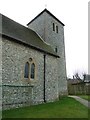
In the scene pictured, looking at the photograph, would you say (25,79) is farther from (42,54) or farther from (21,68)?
(42,54)

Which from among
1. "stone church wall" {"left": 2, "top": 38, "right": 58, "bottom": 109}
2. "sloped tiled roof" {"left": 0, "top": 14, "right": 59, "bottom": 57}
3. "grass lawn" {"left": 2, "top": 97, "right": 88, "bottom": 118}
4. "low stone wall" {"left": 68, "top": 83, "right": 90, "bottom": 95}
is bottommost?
"low stone wall" {"left": 68, "top": 83, "right": 90, "bottom": 95}

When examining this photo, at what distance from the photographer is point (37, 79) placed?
1664 centimetres

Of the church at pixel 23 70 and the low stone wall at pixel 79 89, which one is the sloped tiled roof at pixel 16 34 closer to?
the church at pixel 23 70

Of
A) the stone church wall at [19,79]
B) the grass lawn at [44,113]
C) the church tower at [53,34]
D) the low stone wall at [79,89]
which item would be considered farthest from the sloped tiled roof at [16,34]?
the low stone wall at [79,89]

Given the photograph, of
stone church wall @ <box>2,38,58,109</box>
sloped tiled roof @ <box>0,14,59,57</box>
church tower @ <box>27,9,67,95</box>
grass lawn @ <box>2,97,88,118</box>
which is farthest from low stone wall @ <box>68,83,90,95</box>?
grass lawn @ <box>2,97,88,118</box>

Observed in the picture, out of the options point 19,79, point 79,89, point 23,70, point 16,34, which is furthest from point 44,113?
point 79,89

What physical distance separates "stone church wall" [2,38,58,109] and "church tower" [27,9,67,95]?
19.7ft

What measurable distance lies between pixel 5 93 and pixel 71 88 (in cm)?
2652

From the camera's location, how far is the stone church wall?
1320cm

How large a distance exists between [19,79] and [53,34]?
11.9 metres

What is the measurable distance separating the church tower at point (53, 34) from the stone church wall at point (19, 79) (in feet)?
19.7

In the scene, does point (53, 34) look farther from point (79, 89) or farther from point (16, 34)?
point (79, 89)

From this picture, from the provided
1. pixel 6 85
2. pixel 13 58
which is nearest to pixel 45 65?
pixel 13 58

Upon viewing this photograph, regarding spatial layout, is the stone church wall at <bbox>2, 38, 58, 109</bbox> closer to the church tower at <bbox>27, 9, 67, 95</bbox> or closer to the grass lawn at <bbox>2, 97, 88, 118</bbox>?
the grass lawn at <bbox>2, 97, 88, 118</bbox>
